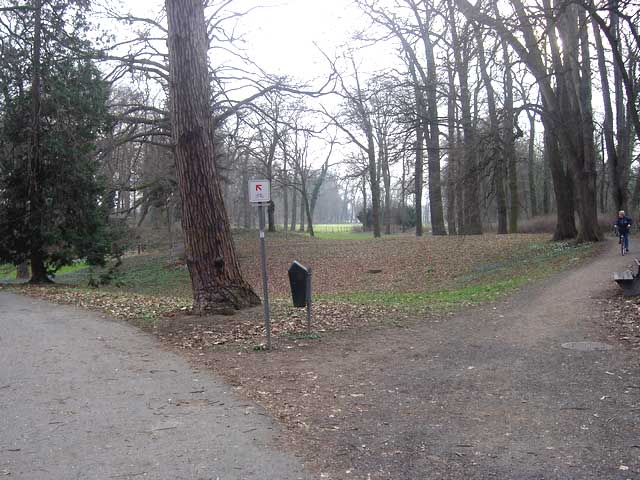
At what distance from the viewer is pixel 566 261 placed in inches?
717

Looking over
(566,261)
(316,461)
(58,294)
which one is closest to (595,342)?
(316,461)

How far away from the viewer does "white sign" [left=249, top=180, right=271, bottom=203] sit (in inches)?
313

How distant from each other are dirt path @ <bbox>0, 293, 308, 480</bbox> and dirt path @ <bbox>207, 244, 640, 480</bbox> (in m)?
0.49

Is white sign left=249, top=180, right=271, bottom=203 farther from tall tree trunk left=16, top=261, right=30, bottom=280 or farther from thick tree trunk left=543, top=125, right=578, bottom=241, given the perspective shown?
tall tree trunk left=16, top=261, right=30, bottom=280

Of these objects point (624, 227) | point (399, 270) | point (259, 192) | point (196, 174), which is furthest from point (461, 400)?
point (399, 270)

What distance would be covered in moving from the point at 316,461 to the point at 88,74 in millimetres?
17651

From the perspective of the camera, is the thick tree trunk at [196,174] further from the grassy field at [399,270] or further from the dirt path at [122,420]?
the grassy field at [399,270]

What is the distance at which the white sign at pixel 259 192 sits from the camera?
7949 mm

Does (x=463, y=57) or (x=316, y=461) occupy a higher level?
(x=463, y=57)

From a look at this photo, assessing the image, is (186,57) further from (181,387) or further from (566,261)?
(566,261)

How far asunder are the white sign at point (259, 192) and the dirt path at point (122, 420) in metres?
2.37

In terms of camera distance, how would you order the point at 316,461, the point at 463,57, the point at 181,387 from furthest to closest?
the point at 463,57 < the point at 181,387 < the point at 316,461

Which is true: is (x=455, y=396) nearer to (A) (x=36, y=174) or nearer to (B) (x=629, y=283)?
(B) (x=629, y=283)

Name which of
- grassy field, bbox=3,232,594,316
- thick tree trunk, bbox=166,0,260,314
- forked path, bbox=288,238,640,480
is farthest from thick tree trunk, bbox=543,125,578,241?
thick tree trunk, bbox=166,0,260,314
